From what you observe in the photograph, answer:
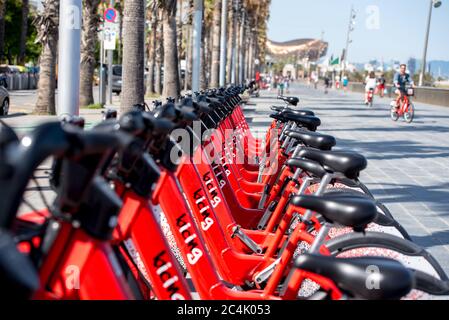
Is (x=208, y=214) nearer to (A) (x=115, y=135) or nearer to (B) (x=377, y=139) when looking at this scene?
(A) (x=115, y=135)

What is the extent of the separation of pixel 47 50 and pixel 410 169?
992 centimetres

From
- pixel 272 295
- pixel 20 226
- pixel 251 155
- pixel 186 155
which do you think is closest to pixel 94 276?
pixel 20 226

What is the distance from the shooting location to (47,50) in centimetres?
1770

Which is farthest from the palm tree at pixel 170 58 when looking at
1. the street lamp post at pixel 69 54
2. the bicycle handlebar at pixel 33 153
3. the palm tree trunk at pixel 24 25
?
the palm tree trunk at pixel 24 25

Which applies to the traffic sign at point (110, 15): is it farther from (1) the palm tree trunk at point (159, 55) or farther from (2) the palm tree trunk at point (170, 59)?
(1) the palm tree trunk at point (159, 55)

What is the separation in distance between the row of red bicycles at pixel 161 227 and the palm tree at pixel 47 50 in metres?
13.3

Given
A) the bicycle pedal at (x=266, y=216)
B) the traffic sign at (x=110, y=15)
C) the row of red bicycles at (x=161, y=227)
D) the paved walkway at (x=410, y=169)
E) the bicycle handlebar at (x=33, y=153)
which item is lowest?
the paved walkway at (x=410, y=169)

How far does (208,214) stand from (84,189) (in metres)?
2.29

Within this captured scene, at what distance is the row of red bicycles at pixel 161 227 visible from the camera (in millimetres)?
1615

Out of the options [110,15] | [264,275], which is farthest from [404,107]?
[264,275]

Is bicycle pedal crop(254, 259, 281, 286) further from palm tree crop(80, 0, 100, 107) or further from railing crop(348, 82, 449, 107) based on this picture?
railing crop(348, 82, 449, 107)

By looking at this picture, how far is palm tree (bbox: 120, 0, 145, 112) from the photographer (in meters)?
8.70

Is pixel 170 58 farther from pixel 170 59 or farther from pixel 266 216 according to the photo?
pixel 266 216

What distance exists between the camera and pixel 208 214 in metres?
4.00
